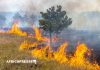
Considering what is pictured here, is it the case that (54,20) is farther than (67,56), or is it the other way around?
(54,20)

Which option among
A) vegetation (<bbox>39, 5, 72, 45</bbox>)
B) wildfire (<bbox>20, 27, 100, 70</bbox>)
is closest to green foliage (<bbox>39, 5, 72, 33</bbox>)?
vegetation (<bbox>39, 5, 72, 45</bbox>)

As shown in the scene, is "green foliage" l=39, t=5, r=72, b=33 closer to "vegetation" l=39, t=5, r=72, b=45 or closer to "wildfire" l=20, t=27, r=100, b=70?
"vegetation" l=39, t=5, r=72, b=45

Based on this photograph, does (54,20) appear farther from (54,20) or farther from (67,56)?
(67,56)

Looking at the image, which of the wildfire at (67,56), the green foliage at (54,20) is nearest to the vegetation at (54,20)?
the green foliage at (54,20)

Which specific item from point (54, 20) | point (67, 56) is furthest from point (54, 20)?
point (67, 56)

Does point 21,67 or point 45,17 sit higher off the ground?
point 45,17

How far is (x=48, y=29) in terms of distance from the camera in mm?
49750

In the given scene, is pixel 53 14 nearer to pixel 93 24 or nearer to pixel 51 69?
pixel 51 69

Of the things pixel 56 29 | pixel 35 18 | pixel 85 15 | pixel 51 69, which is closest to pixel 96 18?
pixel 85 15

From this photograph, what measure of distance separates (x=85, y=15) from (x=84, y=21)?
379 centimetres

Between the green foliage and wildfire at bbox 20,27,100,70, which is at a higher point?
the green foliage

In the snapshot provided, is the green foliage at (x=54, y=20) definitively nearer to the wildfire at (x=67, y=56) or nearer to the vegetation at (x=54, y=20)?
the vegetation at (x=54, y=20)

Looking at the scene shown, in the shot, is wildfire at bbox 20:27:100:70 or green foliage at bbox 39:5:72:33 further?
green foliage at bbox 39:5:72:33

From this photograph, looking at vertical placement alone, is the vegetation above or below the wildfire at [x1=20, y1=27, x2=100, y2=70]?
above
